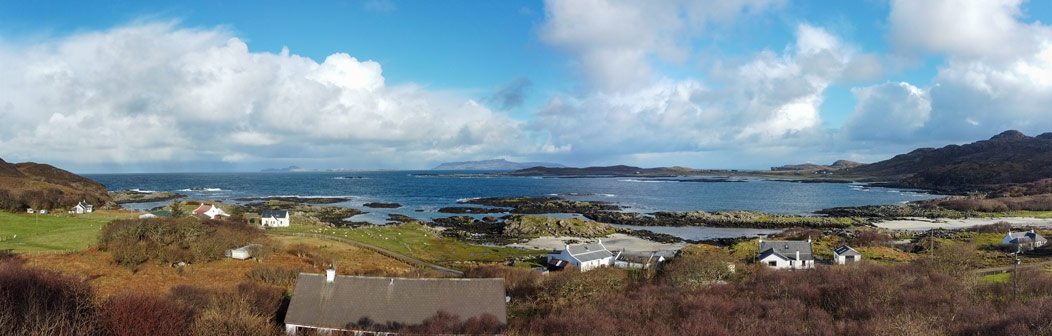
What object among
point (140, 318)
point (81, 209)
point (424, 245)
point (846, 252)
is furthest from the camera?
point (81, 209)

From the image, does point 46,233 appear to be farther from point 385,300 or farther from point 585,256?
point 585,256

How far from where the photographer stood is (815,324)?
25344 millimetres

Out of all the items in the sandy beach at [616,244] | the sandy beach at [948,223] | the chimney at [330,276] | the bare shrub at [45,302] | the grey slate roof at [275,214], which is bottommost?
the sandy beach at [616,244]

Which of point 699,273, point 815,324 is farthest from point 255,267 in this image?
point 815,324

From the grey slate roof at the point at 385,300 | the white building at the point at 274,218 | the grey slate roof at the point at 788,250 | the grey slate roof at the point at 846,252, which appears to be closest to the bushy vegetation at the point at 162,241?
the grey slate roof at the point at 385,300

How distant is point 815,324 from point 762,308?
353 cm

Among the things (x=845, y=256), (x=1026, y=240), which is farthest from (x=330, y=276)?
(x=1026, y=240)

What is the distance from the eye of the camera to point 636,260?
5088 cm

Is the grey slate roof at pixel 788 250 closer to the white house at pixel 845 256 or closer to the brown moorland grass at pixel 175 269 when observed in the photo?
the white house at pixel 845 256

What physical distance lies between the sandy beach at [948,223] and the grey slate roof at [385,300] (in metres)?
86.3

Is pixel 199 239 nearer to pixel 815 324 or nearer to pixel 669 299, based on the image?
pixel 669 299

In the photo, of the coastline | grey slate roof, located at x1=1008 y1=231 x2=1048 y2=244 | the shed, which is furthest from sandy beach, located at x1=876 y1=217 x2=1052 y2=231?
the shed

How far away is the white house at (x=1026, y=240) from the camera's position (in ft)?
195

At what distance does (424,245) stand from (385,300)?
36419mm
